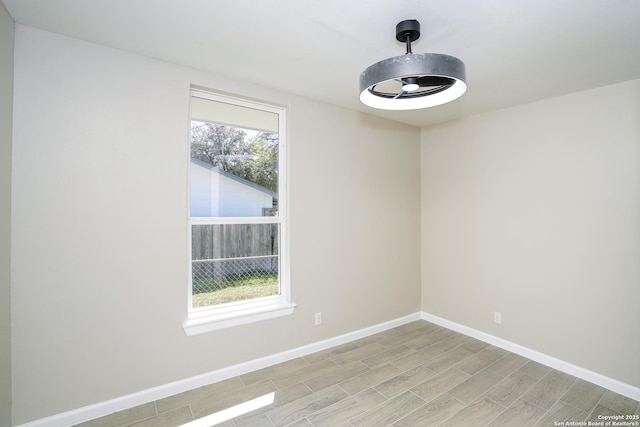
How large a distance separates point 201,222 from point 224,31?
57.0 inches

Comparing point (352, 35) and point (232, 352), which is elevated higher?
point (352, 35)

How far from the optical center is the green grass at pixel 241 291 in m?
2.59

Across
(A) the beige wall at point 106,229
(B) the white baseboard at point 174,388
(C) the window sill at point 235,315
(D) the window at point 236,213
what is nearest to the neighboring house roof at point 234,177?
(D) the window at point 236,213

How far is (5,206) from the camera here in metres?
1.75

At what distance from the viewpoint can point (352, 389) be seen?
245 cm

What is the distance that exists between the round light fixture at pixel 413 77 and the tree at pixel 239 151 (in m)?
1.34

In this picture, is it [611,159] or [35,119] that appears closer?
[35,119]

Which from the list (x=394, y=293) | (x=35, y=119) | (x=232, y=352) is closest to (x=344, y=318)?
(x=394, y=293)

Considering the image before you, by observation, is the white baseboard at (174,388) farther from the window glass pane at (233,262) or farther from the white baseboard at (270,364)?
the window glass pane at (233,262)

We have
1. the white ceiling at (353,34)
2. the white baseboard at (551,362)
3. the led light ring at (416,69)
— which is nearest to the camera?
the led light ring at (416,69)

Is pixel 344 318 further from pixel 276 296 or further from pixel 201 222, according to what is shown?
pixel 201 222

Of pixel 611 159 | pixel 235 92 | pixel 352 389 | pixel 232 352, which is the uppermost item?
pixel 235 92

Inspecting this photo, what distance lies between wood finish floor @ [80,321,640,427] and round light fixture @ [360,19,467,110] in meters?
2.17

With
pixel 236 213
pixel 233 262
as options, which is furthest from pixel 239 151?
pixel 233 262
